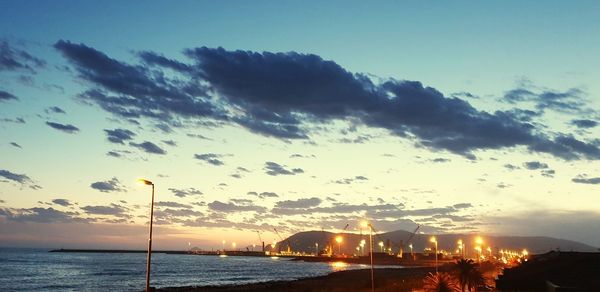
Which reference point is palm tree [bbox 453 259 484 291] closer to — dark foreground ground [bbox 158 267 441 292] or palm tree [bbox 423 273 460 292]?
palm tree [bbox 423 273 460 292]

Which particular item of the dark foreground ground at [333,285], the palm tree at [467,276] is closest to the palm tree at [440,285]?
the palm tree at [467,276]

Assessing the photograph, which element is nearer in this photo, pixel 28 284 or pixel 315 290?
pixel 315 290

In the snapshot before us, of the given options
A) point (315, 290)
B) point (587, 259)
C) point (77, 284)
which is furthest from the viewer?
point (77, 284)

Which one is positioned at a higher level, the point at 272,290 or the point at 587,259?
the point at 587,259

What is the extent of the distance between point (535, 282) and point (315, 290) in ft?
111

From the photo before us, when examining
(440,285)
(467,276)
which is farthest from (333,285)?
(440,285)

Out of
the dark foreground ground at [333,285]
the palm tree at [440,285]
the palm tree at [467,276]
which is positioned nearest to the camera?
the palm tree at [440,285]

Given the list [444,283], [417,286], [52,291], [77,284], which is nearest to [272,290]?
[417,286]

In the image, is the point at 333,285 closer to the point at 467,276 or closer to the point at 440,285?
the point at 467,276

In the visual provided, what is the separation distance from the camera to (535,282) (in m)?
55.4

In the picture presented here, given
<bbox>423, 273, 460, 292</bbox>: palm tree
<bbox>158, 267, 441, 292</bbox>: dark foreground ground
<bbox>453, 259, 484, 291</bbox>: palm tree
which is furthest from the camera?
<bbox>158, 267, 441, 292</bbox>: dark foreground ground

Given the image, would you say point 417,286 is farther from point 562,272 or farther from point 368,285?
point 562,272

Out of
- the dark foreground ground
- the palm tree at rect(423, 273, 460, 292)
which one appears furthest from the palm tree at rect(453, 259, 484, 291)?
the dark foreground ground

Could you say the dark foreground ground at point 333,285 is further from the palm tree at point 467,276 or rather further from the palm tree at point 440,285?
the palm tree at point 440,285
